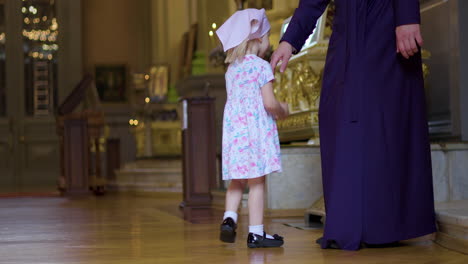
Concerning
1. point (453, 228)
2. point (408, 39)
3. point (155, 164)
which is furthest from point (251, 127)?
point (155, 164)

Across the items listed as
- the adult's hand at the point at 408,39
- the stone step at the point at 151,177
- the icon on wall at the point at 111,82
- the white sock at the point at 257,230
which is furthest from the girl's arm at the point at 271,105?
the icon on wall at the point at 111,82

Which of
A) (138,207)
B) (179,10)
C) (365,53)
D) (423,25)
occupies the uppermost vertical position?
(179,10)

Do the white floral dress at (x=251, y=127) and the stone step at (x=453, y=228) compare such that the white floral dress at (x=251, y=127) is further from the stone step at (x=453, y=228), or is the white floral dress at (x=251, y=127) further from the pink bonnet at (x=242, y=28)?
the stone step at (x=453, y=228)

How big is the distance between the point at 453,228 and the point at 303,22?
3.93ft

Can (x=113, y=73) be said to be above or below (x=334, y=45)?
above

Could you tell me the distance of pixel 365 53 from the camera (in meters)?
3.54

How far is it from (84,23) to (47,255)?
1513 centimetres

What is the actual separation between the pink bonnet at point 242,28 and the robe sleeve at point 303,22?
386 mm

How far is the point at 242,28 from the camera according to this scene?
13.2 ft

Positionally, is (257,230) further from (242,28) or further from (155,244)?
(242,28)

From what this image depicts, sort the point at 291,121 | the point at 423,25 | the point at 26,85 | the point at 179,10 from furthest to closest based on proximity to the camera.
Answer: the point at 26,85, the point at 179,10, the point at 291,121, the point at 423,25

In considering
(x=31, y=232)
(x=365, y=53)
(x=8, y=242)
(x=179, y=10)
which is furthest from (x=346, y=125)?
(x=179, y=10)

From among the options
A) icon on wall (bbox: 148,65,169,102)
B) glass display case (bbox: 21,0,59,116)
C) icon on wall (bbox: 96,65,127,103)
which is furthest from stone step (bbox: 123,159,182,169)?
glass display case (bbox: 21,0,59,116)

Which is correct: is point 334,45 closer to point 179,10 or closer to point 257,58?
point 257,58
